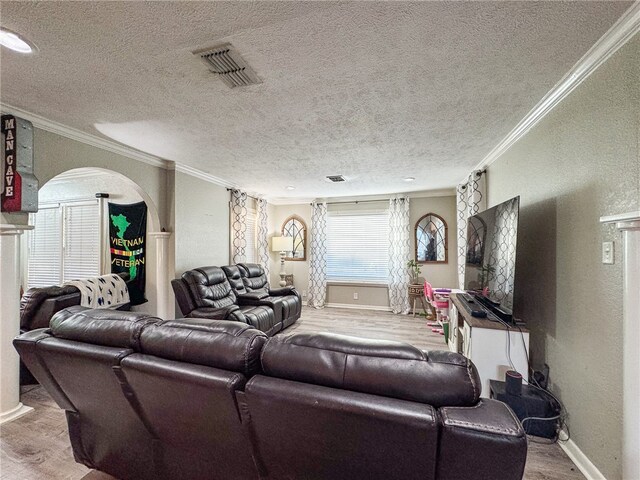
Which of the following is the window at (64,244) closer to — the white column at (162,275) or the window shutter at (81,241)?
the window shutter at (81,241)

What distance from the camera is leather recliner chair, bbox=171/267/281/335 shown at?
3244 millimetres

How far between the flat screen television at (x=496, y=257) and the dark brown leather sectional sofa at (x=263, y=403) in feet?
5.20

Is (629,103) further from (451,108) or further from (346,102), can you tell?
(346,102)

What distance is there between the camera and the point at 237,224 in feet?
16.4

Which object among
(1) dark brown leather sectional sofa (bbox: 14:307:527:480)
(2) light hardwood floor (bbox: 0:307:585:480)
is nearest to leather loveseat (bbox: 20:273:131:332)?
(2) light hardwood floor (bbox: 0:307:585:480)

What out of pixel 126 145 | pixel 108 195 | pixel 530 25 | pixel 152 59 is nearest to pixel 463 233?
pixel 530 25

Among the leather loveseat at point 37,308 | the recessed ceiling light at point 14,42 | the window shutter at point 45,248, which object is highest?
the recessed ceiling light at point 14,42

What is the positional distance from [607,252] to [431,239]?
3.94 meters

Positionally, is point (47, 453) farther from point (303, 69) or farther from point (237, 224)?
point (237, 224)

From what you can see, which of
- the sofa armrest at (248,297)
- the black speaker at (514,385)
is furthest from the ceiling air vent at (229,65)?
the sofa armrest at (248,297)

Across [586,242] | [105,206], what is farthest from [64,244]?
[586,242]

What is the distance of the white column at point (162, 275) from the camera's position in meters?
3.65

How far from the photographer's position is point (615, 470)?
1.39 m

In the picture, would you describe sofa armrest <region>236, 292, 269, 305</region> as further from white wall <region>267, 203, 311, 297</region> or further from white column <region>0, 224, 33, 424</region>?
white column <region>0, 224, 33, 424</region>
